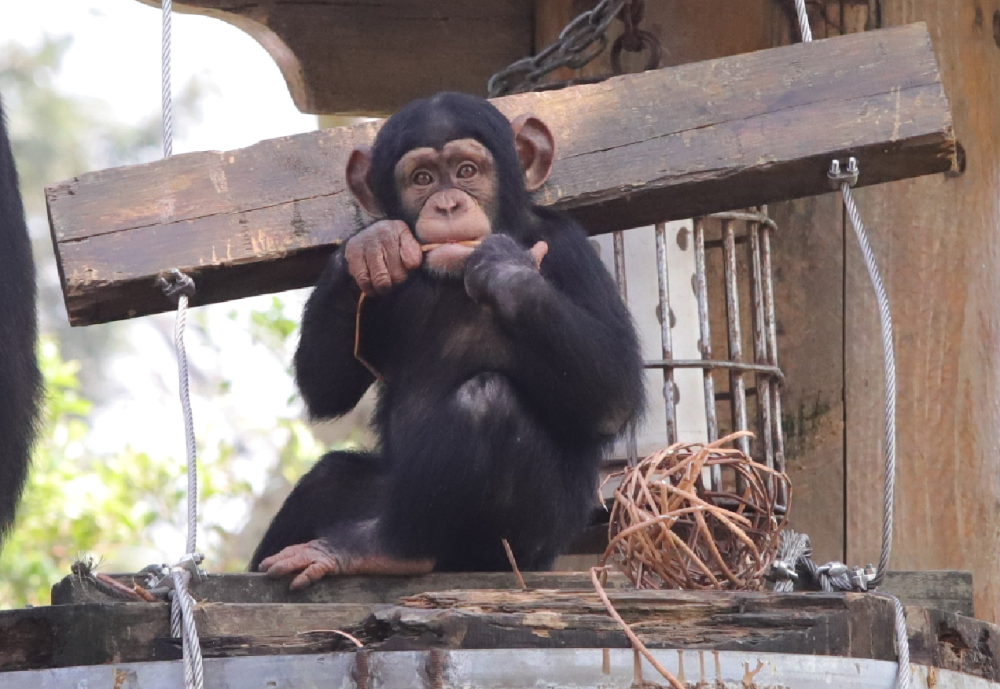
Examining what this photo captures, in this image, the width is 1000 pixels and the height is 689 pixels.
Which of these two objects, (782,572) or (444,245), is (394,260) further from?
(782,572)

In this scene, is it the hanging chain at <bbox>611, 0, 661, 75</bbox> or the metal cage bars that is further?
the hanging chain at <bbox>611, 0, 661, 75</bbox>

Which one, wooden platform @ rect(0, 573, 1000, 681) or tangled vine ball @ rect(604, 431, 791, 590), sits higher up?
tangled vine ball @ rect(604, 431, 791, 590)

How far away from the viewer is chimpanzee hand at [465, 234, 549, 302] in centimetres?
329

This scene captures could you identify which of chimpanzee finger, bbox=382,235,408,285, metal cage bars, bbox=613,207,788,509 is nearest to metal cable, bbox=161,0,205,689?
chimpanzee finger, bbox=382,235,408,285

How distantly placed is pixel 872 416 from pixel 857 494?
0.82ft

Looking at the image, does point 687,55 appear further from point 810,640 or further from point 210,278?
point 810,640

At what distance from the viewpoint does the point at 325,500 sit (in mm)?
3793

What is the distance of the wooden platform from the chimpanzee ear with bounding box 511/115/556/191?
59.0 inches

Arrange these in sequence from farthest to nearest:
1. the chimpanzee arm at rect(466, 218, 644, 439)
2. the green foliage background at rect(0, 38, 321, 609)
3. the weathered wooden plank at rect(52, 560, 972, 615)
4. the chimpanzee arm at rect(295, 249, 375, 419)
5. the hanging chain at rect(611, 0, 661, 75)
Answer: the green foliage background at rect(0, 38, 321, 609)
the hanging chain at rect(611, 0, 661, 75)
the chimpanzee arm at rect(295, 249, 375, 419)
the chimpanzee arm at rect(466, 218, 644, 439)
the weathered wooden plank at rect(52, 560, 972, 615)

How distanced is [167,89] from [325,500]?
1197 millimetres

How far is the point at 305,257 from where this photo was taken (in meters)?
3.58

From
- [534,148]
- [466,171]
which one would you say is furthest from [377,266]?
[534,148]

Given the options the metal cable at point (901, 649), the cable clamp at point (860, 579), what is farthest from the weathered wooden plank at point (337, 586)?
the metal cable at point (901, 649)

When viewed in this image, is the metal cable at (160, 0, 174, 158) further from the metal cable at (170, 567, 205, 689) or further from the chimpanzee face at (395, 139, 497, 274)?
the metal cable at (170, 567, 205, 689)
